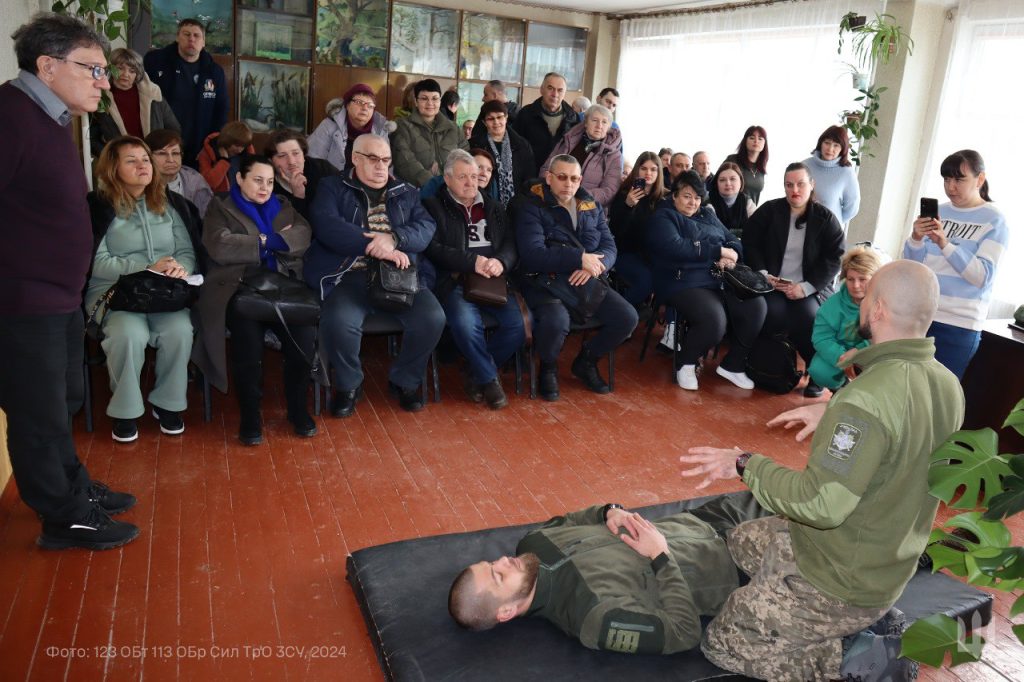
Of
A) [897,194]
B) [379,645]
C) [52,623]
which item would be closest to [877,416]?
[379,645]

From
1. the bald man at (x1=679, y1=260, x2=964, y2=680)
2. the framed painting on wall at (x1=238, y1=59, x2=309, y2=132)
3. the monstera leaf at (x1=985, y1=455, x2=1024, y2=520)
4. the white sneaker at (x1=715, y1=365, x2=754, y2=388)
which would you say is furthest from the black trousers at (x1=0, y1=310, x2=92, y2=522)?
the framed painting on wall at (x1=238, y1=59, x2=309, y2=132)

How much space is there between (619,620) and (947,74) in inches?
240

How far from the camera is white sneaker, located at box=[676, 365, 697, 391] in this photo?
201 inches

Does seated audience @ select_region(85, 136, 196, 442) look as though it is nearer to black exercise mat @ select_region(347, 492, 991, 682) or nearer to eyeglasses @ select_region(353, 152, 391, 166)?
eyeglasses @ select_region(353, 152, 391, 166)

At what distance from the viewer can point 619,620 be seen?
229 centimetres

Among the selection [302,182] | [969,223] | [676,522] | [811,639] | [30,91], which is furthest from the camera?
[302,182]

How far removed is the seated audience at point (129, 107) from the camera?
17.2ft

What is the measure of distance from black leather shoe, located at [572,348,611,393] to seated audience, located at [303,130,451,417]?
111cm

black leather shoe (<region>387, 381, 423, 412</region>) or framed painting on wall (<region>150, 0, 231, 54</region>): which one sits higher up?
framed painting on wall (<region>150, 0, 231, 54</region>)

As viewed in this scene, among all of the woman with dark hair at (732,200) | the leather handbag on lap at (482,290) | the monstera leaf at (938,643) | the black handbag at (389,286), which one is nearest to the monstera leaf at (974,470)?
the monstera leaf at (938,643)

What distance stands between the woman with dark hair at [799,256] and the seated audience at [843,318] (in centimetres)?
49

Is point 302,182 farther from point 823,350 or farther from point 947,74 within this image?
point 947,74

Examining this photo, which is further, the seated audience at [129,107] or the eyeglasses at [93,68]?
the seated audience at [129,107]

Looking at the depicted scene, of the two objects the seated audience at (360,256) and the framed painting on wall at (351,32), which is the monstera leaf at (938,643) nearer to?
the seated audience at (360,256)
